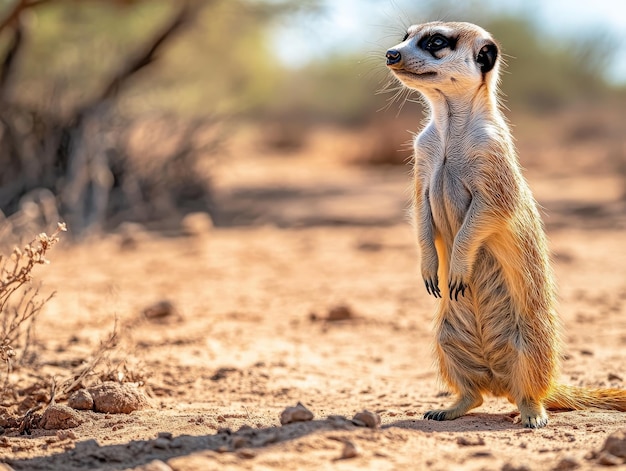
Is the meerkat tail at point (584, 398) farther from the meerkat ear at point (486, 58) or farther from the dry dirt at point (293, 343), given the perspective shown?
the meerkat ear at point (486, 58)

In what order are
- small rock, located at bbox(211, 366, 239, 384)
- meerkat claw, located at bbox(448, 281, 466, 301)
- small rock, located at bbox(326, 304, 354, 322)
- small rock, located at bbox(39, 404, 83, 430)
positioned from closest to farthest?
small rock, located at bbox(39, 404, 83, 430) → meerkat claw, located at bbox(448, 281, 466, 301) → small rock, located at bbox(211, 366, 239, 384) → small rock, located at bbox(326, 304, 354, 322)

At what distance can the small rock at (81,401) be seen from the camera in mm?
3799

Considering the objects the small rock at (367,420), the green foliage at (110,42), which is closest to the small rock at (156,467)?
the small rock at (367,420)

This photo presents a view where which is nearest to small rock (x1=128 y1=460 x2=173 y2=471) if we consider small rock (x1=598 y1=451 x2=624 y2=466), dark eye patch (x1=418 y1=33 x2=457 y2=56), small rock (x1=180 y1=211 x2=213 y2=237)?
small rock (x1=598 y1=451 x2=624 y2=466)

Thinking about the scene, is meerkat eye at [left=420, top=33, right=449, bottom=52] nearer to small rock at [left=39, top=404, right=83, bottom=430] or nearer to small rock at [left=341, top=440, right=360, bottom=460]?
small rock at [left=341, top=440, right=360, bottom=460]

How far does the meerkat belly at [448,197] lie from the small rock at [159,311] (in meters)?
2.52

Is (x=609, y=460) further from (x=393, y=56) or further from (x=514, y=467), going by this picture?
(x=393, y=56)

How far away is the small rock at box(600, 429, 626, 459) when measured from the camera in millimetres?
2832

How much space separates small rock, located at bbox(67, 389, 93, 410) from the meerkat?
140cm

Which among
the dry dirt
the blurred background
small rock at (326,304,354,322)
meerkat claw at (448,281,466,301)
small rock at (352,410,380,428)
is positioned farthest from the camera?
the blurred background

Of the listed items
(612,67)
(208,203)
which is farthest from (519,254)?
(612,67)

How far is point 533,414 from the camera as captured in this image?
12.0 ft

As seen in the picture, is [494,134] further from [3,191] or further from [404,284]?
[3,191]

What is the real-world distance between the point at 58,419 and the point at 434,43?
2120 millimetres
